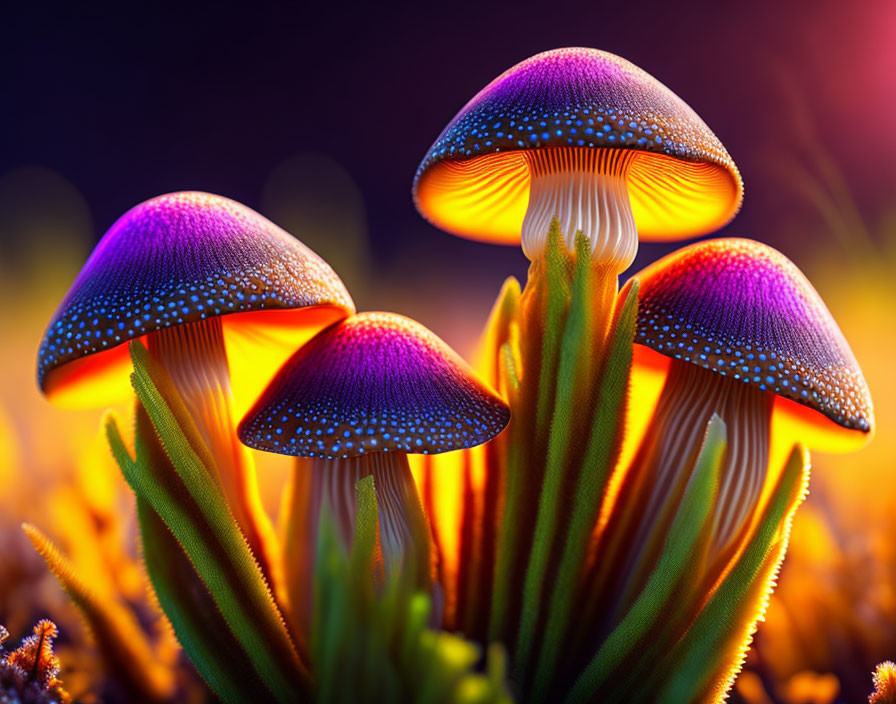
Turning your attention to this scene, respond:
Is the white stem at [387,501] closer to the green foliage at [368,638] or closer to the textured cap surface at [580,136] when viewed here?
the green foliage at [368,638]

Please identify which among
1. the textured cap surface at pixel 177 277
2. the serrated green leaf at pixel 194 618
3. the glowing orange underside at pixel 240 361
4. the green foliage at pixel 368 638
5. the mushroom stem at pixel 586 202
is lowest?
the serrated green leaf at pixel 194 618

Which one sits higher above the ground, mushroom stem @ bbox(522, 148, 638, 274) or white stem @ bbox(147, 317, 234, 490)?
mushroom stem @ bbox(522, 148, 638, 274)

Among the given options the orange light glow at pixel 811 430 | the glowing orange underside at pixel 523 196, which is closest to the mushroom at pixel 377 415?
the glowing orange underside at pixel 523 196

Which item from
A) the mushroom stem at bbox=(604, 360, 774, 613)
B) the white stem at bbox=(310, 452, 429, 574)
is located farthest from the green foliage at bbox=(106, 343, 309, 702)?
the mushroom stem at bbox=(604, 360, 774, 613)

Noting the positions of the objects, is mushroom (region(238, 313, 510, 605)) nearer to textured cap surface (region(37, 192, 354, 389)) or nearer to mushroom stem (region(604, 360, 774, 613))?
textured cap surface (region(37, 192, 354, 389))

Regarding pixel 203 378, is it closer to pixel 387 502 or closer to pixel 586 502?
pixel 387 502

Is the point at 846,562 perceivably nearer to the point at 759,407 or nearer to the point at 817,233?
the point at 759,407
